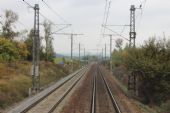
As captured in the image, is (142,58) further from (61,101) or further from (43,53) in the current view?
(43,53)

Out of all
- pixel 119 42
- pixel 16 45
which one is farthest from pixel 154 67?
pixel 119 42

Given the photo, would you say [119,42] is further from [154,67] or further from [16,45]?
[154,67]

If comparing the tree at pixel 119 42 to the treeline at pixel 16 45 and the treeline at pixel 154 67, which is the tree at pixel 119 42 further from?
the treeline at pixel 154 67

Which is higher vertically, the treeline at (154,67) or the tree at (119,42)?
the tree at (119,42)

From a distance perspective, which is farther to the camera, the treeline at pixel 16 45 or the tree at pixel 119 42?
the tree at pixel 119 42

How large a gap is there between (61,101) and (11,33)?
2493 inches

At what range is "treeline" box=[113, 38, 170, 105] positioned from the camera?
33.3 m

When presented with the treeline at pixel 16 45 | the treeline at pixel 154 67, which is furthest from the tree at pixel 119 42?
the treeline at pixel 154 67

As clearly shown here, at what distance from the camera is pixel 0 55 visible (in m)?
62.3

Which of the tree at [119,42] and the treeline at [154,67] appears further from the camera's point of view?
the tree at [119,42]

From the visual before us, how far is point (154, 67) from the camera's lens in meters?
33.4

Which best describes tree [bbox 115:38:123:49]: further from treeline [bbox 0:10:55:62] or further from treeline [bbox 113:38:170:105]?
treeline [bbox 113:38:170:105]

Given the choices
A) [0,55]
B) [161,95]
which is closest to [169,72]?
[161,95]

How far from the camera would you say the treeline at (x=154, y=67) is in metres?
33.3
